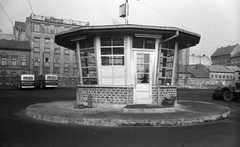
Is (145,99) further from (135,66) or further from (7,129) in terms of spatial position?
(7,129)

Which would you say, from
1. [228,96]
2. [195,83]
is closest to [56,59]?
[195,83]

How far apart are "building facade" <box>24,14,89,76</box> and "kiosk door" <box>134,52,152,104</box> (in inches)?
2203

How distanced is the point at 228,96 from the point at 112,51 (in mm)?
13772

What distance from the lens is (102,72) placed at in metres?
11.4

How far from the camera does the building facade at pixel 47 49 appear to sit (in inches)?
2485

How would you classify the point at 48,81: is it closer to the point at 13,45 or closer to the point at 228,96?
the point at 228,96

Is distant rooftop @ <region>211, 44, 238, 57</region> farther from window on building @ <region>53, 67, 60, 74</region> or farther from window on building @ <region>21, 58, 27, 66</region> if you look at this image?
window on building @ <region>21, 58, 27, 66</region>

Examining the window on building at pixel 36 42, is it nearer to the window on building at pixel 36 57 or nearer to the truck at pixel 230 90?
the window on building at pixel 36 57

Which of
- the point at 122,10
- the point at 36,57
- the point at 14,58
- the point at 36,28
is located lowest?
the point at 122,10

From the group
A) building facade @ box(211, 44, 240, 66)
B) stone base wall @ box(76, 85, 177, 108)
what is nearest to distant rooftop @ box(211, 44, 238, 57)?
building facade @ box(211, 44, 240, 66)

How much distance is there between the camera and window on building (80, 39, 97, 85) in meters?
11.7

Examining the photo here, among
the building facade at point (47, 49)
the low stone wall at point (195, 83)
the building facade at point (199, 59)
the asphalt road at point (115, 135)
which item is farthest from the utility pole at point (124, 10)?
the building facade at point (199, 59)

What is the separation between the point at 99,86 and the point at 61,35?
3642mm

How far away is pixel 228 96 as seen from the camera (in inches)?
783
